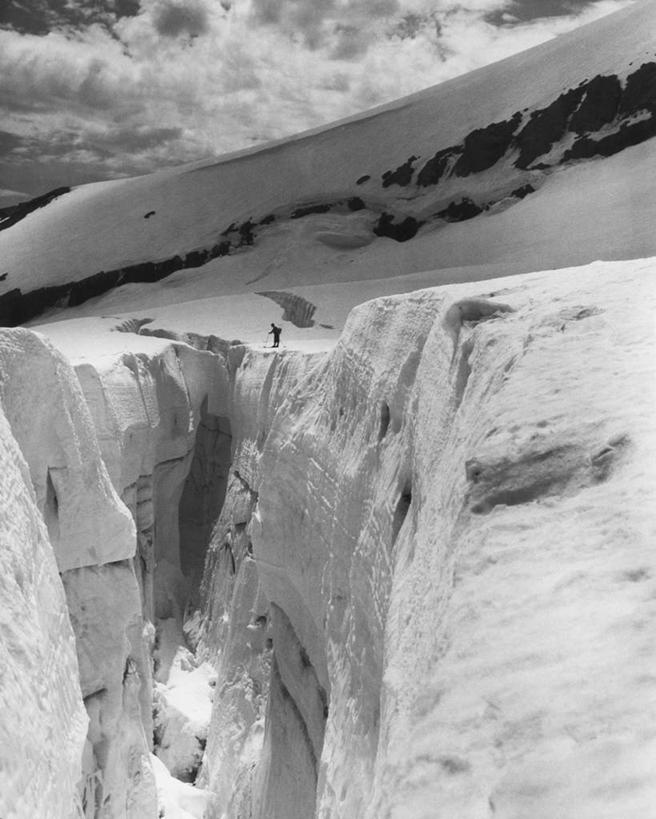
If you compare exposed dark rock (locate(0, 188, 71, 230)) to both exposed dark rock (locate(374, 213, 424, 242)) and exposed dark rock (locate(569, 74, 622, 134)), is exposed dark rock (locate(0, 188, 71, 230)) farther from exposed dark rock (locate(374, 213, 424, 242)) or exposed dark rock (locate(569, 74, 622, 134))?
exposed dark rock (locate(569, 74, 622, 134))

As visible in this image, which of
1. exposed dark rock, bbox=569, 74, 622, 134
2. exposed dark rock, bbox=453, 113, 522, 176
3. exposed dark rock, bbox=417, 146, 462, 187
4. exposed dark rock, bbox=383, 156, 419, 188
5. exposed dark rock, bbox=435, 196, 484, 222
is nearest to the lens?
exposed dark rock, bbox=569, 74, 622, 134

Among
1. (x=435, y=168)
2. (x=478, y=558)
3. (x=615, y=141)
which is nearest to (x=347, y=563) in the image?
(x=478, y=558)

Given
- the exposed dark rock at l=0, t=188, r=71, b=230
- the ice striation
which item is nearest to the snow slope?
the exposed dark rock at l=0, t=188, r=71, b=230

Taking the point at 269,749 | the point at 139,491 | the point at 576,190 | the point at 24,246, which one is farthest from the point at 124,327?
the point at 24,246

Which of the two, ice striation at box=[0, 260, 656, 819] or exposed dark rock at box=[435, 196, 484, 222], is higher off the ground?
exposed dark rock at box=[435, 196, 484, 222]

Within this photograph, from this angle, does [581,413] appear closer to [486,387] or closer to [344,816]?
[486,387]

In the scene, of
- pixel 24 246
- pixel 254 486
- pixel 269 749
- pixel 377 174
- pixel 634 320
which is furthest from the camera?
pixel 24 246
